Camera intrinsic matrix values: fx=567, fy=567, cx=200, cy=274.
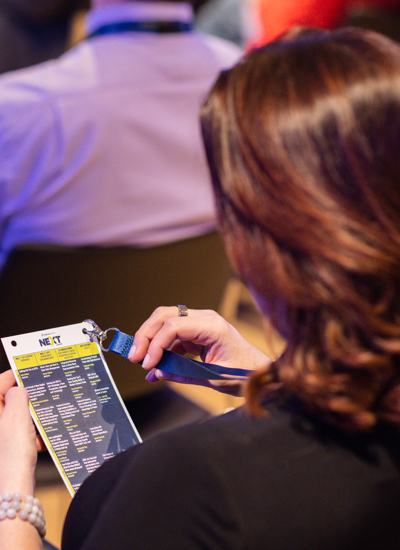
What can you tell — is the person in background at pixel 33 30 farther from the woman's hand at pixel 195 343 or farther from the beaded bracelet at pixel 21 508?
the beaded bracelet at pixel 21 508

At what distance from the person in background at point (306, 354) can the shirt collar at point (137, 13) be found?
2.99 ft

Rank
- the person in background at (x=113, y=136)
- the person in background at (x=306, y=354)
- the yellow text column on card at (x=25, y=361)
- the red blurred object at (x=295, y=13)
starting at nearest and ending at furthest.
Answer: the person in background at (x=306, y=354)
the yellow text column on card at (x=25, y=361)
the person in background at (x=113, y=136)
the red blurred object at (x=295, y=13)

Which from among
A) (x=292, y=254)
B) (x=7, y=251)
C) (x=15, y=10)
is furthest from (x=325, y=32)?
(x=15, y=10)

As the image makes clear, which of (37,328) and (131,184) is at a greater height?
(37,328)

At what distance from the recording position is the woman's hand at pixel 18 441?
1.83 ft

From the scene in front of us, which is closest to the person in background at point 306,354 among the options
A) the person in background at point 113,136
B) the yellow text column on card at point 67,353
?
the yellow text column on card at point 67,353

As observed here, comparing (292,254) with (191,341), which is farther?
(191,341)

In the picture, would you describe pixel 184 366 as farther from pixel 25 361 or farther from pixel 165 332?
pixel 25 361

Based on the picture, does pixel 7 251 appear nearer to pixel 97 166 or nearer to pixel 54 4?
pixel 97 166

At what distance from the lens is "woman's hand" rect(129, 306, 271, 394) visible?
66 centimetres

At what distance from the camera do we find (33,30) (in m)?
1.40

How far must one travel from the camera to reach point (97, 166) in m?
1.21

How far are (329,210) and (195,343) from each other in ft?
0.98

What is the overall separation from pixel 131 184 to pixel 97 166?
9cm
